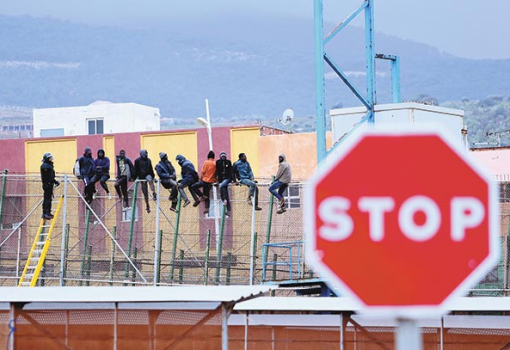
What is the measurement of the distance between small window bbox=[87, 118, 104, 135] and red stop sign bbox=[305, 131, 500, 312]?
78010 mm

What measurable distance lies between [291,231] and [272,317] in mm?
7751

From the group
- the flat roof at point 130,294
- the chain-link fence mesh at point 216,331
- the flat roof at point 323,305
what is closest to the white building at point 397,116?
the chain-link fence mesh at point 216,331

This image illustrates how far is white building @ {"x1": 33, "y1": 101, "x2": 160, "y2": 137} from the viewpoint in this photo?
79375mm

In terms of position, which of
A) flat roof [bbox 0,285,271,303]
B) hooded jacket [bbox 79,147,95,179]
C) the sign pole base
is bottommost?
flat roof [bbox 0,285,271,303]

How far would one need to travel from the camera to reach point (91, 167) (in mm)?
26438

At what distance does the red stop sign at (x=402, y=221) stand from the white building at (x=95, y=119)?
7552 cm

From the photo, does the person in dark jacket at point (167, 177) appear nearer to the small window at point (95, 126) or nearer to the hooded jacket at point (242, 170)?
the hooded jacket at point (242, 170)

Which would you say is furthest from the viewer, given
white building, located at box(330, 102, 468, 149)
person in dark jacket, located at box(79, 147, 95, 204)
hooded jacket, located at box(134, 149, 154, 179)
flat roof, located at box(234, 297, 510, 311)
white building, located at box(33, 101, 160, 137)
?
white building, located at box(33, 101, 160, 137)

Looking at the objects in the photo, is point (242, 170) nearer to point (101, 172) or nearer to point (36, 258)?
point (101, 172)

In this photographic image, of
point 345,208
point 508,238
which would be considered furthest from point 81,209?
point 345,208

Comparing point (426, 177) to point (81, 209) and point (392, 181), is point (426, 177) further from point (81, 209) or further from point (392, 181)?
point (81, 209)

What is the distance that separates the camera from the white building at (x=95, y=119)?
260 feet

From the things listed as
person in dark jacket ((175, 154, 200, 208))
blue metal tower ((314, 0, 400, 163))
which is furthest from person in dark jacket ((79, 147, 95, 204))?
blue metal tower ((314, 0, 400, 163))

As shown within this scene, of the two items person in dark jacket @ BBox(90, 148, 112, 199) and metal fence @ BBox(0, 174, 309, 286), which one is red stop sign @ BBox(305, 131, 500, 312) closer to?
metal fence @ BBox(0, 174, 309, 286)
